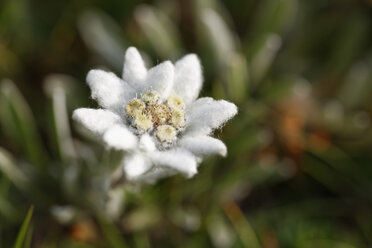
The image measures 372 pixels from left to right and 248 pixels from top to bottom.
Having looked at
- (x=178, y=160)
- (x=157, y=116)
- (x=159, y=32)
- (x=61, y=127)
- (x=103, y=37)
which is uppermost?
(x=103, y=37)

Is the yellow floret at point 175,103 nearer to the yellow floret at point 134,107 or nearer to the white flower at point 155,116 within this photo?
the white flower at point 155,116

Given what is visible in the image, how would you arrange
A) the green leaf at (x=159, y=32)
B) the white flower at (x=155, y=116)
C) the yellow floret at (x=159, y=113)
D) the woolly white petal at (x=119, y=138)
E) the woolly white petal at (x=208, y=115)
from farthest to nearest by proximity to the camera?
the green leaf at (x=159, y=32)
the yellow floret at (x=159, y=113)
the woolly white petal at (x=208, y=115)
the white flower at (x=155, y=116)
the woolly white petal at (x=119, y=138)

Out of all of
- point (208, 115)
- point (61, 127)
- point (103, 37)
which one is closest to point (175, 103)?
point (208, 115)

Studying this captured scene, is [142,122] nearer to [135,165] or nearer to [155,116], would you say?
[155,116]

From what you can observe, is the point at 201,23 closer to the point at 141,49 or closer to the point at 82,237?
the point at 141,49

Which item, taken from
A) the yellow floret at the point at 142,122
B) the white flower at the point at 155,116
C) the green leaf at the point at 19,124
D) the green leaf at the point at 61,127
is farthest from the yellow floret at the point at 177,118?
the green leaf at the point at 19,124

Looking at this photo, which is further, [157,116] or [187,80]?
[187,80]

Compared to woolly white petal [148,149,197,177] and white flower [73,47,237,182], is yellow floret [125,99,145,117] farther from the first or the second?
woolly white petal [148,149,197,177]

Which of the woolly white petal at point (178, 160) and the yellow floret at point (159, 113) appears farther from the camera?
the yellow floret at point (159, 113)
